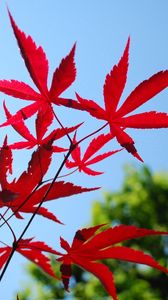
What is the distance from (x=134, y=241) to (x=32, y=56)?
266 inches

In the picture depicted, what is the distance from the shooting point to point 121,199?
7305 mm

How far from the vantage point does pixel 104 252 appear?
585 millimetres

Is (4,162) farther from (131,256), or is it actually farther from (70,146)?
(131,256)

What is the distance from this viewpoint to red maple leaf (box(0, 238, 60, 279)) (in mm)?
606

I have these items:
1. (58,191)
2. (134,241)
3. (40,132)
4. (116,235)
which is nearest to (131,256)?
(116,235)

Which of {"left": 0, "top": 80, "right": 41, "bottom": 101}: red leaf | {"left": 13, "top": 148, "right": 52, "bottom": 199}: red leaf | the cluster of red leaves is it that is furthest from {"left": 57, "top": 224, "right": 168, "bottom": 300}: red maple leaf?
{"left": 0, "top": 80, "right": 41, "bottom": 101}: red leaf

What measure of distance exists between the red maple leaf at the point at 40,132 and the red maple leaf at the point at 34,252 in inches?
5.9

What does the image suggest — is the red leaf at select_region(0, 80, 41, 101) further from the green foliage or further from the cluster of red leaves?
the green foliage

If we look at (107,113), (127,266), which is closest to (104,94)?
(107,113)

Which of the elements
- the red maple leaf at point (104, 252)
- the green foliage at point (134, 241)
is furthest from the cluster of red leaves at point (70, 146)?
the green foliage at point (134, 241)

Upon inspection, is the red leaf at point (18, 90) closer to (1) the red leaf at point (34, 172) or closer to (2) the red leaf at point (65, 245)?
(1) the red leaf at point (34, 172)

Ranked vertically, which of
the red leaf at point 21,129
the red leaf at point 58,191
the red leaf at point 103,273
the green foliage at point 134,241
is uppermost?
the green foliage at point 134,241

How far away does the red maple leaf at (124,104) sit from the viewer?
563 mm

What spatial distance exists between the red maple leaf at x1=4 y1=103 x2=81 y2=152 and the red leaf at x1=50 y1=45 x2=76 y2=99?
2.3 inches
